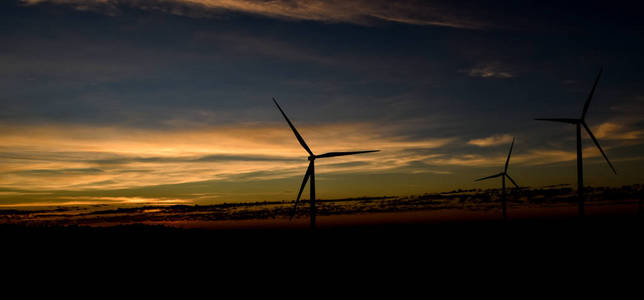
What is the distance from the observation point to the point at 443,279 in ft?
123

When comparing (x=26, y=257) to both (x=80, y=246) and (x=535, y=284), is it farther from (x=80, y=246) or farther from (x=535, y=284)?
(x=535, y=284)

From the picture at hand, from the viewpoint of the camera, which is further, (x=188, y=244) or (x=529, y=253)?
(x=188, y=244)

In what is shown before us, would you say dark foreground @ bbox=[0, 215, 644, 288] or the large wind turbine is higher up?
the large wind turbine

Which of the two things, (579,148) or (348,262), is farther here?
(579,148)

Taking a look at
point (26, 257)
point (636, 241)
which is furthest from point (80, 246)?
point (636, 241)

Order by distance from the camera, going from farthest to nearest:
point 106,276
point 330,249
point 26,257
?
1. point 330,249
2. point 26,257
3. point 106,276

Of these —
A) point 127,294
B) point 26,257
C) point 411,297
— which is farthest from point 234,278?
point 26,257

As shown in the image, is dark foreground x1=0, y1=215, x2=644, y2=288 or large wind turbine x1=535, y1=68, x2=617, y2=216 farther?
large wind turbine x1=535, y1=68, x2=617, y2=216

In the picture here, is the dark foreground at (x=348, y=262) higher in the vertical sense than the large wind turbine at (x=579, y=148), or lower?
lower

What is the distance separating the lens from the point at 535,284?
35312 mm

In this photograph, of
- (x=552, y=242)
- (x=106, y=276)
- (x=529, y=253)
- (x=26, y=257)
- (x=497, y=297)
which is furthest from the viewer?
(x=552, y=242)

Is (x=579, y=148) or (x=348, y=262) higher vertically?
(x=579, y=148)

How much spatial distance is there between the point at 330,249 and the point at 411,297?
28253 millimetres

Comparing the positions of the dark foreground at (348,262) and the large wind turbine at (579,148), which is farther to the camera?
the large wind turbine at (579,148)
